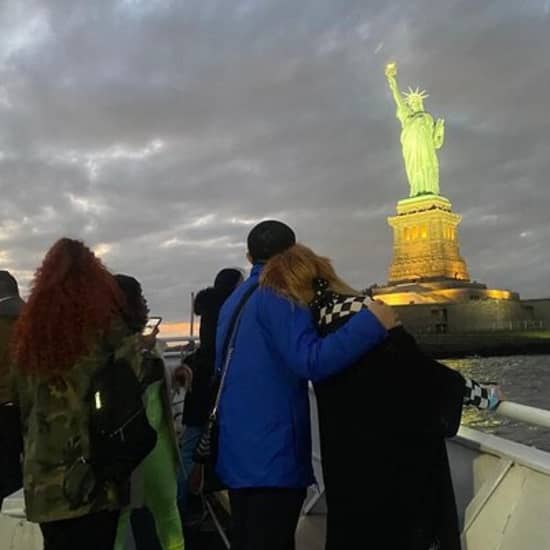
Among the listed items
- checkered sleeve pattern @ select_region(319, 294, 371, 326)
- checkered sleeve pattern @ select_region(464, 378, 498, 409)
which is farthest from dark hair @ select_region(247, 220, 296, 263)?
checkered sleeve pattern @ select_region(464, 378, 498, 409)

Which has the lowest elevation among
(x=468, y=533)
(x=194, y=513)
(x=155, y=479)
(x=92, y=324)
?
(x=194, y=513)

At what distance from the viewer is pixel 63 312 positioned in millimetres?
1988

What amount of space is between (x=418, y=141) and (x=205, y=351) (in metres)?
46.8

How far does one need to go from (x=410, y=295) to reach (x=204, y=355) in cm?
4479

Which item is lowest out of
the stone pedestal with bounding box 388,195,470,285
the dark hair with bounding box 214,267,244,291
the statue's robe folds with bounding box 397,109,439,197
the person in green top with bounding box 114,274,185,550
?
the person in green top with bounding box 114,274,185,550

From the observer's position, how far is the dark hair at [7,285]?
305 centimetres

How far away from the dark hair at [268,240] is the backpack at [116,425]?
2.00 ft

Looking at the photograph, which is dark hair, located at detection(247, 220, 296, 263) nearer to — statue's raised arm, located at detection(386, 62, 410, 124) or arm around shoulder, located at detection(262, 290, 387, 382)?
arm around shoulder, located at detection(262, 290, 387, 382)

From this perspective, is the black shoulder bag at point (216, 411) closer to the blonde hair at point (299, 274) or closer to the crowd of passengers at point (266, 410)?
the crowd of passengers at point (266, 410)

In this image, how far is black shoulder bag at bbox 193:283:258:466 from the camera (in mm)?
2166

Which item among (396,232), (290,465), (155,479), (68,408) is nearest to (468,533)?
(290,465)

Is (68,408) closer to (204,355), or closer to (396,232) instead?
(204,355)

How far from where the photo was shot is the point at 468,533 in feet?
8.29

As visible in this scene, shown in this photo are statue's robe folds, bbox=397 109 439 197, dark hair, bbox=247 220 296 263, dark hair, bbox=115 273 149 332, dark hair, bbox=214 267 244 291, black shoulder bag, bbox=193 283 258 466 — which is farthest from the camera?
statue's robe folds, bbox=397 109 439 197
